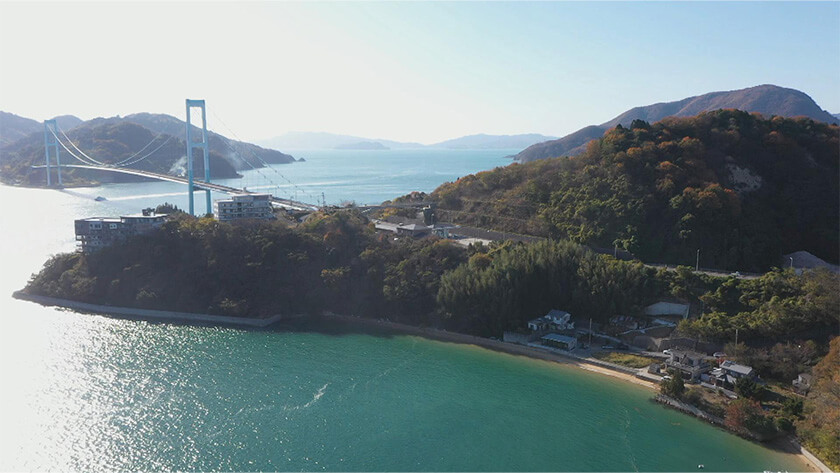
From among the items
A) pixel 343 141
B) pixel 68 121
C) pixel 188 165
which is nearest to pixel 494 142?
pixel 343 141

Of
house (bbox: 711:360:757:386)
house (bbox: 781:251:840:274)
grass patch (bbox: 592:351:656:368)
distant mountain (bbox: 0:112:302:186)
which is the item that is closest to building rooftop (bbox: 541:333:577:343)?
grass patch (bbox: 592:351:656:368)

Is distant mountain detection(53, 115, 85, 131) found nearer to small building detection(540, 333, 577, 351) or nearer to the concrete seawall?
the concrete seawall

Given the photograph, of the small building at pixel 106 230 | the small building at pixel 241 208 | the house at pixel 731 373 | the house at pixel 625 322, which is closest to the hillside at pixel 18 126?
the small building at pixel 106 230

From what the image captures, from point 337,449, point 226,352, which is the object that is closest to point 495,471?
point 337,449

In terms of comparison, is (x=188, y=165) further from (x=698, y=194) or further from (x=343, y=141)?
(x=343, y=141)

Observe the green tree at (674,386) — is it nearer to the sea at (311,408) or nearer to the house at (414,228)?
the sea at (311,408)

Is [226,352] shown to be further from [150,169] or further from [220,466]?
[150,169]
